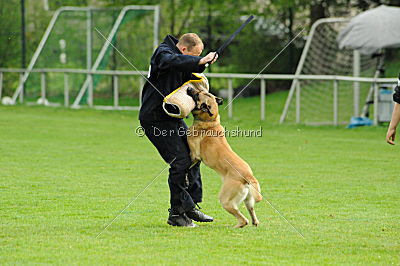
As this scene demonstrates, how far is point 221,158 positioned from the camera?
277 inches

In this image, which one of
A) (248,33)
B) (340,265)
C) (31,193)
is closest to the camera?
(340,265)

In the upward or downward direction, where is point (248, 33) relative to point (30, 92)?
upward

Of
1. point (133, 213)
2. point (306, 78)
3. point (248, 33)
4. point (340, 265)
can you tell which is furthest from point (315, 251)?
point (248, 33)

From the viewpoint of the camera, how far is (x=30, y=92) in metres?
23.1

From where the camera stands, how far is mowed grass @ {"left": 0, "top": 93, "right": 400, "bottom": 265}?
243 inches

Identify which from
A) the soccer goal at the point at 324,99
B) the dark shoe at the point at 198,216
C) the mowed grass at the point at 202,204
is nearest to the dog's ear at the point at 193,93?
the dark shoe at the point at 198,216

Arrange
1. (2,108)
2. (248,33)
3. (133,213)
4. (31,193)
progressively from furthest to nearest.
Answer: (248,33) < (2,108) < (31,193) < (133,213)

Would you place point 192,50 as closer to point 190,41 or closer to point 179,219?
point 190,41

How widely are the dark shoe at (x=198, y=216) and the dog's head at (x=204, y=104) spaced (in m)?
0.87

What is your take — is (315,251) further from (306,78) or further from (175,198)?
(306,78)

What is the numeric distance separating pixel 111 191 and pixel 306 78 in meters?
9.09

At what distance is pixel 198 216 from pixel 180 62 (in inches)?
57.2

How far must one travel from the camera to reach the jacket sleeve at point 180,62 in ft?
22.7

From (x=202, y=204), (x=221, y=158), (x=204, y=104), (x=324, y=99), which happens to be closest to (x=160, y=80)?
(x=204, y=104)
